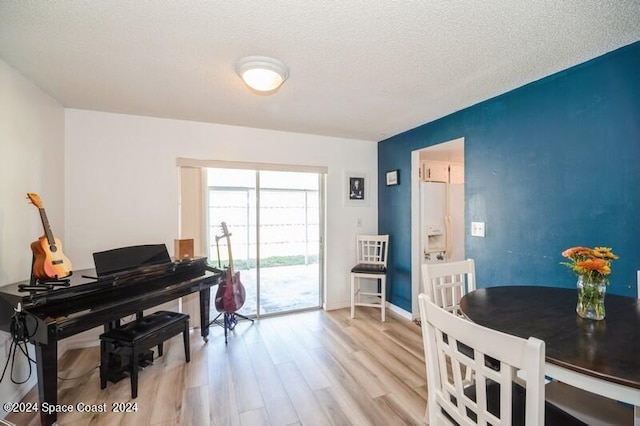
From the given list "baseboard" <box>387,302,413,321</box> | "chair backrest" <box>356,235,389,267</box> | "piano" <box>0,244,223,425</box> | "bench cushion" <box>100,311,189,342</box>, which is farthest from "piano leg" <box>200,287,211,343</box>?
"baseboard" <box>387,302,413,321</box>

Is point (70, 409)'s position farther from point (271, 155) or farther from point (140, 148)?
point (271, 155)

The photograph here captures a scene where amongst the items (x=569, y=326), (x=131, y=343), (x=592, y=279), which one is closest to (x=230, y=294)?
(x=131, y=343)

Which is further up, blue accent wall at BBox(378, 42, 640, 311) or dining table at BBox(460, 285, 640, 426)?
blue accent wall at BBox(378, 42, 640, 311)

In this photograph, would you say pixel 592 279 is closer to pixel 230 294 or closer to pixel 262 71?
pixel 262 71

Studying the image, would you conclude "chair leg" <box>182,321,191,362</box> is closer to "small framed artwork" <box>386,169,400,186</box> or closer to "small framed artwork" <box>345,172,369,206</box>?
"small framed artwork" <box>345,172,369,206</box>

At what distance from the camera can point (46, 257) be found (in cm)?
188

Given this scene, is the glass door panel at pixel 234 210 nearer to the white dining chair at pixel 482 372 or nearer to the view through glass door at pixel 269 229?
the view through glass door at pixel 269 229

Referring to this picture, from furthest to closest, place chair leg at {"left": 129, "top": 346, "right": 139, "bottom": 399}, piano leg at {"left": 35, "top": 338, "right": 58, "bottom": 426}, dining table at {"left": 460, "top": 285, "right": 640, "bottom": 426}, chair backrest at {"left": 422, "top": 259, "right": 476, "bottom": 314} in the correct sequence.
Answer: chair leg at {"left": 129, "top": 346, "right": 139, "bottom": 399}, chair backrest at {"left": 422, "top": 259, "right": 476, "bottom": 314}, piano leg at {"left": 35, "top": 338, "right": 58, "bottom": 426}, dining table at {"left": 460, "top": 285, "right": 640, "bottom": 426}

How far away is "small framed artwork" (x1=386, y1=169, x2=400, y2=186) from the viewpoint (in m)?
3.66

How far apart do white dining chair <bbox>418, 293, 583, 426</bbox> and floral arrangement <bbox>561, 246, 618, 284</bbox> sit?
59 centimetres

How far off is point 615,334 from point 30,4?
2.98m

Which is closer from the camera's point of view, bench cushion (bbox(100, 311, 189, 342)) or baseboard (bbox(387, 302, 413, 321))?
bench cushion (bbox(100, 311, 189, 342))

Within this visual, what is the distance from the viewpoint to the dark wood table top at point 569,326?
89cm

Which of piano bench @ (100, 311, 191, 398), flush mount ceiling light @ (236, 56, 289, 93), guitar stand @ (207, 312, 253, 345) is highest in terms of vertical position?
flush mount ceiling light @ (236, 56, 289, 93)
